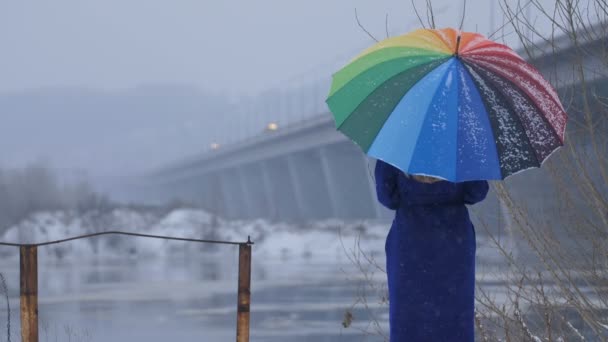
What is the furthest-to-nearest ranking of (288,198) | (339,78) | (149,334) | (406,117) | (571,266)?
1. (288,198)
2. (149,334)
3. (571,266)
4. (339,78)
5. (406,117)

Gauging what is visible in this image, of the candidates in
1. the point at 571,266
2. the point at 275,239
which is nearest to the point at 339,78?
the point at 571,266

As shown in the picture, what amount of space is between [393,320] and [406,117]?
0.81 metres

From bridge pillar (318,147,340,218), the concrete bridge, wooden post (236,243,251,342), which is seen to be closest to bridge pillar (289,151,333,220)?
the concrete bridge

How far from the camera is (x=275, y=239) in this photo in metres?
39.7

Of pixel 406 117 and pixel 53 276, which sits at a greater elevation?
pixel 406 117

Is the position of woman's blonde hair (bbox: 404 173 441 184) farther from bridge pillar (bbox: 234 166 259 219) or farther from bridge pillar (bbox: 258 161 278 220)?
bridge pillar (bbox: 234 166 259 219)

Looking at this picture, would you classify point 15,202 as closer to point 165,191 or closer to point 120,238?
point 120,238

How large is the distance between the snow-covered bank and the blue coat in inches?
1145

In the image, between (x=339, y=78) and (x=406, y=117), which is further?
(x=339, y=78)

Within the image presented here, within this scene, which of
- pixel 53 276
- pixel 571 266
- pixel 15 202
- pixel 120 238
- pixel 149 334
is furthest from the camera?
pixel 15 202

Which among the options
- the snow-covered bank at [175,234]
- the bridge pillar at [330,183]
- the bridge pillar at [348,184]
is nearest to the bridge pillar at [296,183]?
the bridge pillar at [330,183]

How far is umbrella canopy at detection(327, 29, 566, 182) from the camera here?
3453 mm

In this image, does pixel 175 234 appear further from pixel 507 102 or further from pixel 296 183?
pixel 507 102

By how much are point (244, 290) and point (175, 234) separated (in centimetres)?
3664
